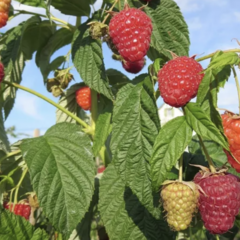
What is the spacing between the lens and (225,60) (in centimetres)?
90

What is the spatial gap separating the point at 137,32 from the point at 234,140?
37 cm

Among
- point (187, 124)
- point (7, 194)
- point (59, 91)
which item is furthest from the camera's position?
point (59, 91)

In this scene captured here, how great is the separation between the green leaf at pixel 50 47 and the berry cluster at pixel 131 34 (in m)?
0.58

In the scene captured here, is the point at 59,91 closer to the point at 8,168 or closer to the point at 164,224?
the point at 8,168

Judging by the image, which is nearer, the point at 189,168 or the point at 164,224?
the point at 164,224

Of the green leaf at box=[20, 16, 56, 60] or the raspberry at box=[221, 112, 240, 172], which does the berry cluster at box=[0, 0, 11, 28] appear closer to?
the green leaf at box=[20, 16, 56, 60]

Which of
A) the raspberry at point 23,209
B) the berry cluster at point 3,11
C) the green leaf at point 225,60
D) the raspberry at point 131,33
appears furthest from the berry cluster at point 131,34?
the raspberry at point 23,209

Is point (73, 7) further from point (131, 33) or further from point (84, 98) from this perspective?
point (131, 33)

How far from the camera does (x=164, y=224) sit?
1267 mm

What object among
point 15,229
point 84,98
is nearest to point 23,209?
point 15,229

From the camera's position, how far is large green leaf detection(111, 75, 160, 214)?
103 cm

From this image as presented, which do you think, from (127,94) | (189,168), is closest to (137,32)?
(127,94)

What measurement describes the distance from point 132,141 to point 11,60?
743mm

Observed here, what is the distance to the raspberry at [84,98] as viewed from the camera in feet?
5.59
